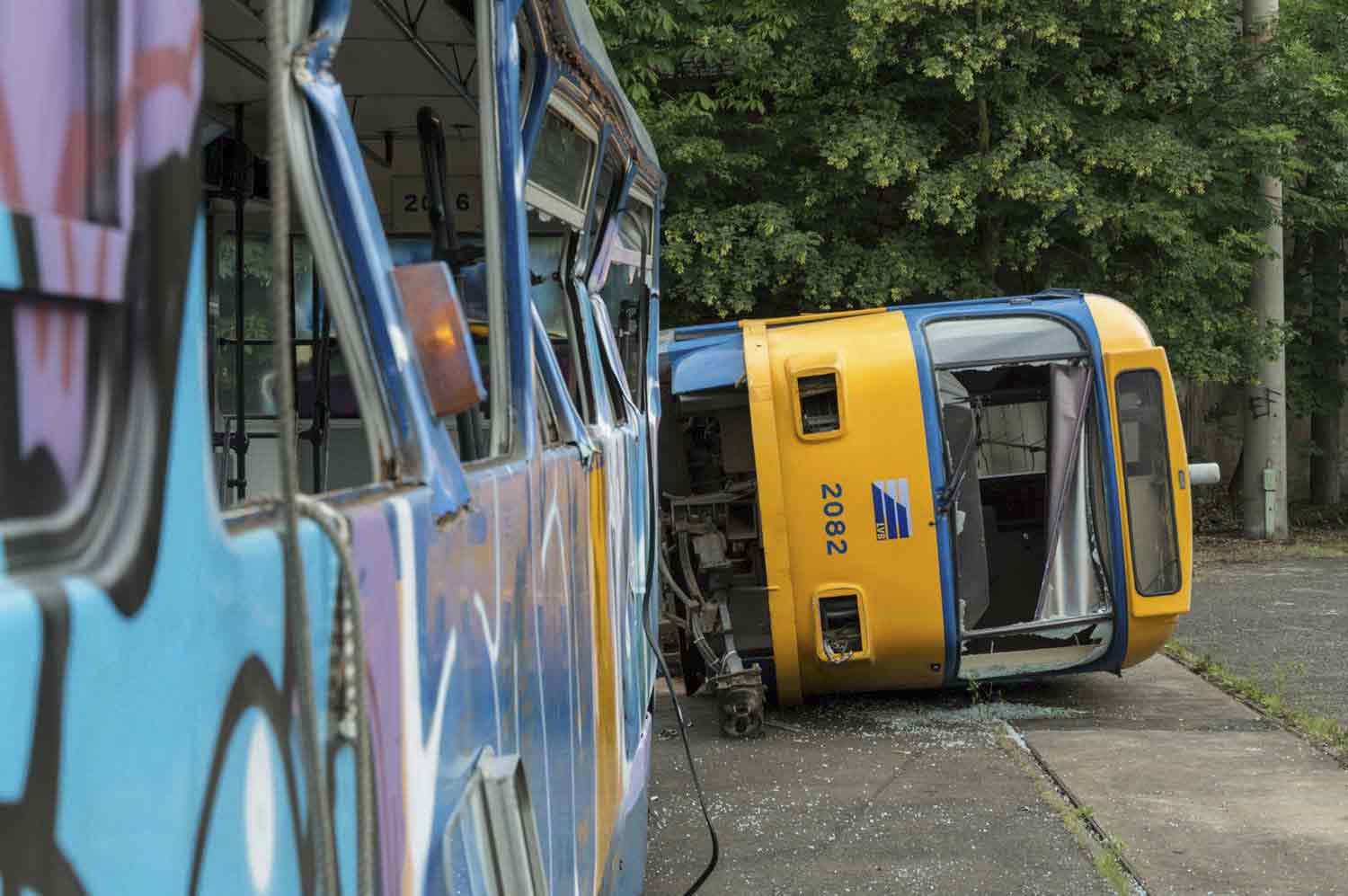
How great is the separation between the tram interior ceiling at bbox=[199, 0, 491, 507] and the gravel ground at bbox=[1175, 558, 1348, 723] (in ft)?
17.8

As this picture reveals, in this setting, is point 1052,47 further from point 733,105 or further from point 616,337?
point 616,337

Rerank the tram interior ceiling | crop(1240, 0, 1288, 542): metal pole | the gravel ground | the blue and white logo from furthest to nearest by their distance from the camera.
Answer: crop(1240, 0, 1288, 542): metal pole → the gravel ground → the blue and white logo → the tram interior ceiling

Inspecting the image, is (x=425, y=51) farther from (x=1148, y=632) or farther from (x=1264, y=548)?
(x=1264, y=548)

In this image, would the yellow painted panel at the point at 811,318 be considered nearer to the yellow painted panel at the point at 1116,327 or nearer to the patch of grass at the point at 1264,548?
the yellow painted panel at the point at 1116,327

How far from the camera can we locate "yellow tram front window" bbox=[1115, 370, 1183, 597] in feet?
27.8

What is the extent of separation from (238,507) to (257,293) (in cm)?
516

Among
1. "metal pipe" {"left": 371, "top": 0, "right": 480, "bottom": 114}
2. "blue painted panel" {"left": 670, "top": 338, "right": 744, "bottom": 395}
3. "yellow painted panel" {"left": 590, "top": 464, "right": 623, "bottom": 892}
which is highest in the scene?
"metal pipe" {"left": 371, "top": 0, "right": 480, "bottom": 114}

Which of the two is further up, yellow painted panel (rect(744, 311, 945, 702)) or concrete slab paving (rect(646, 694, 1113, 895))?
yellow painted panel (rect(744, 311, 945, 702))

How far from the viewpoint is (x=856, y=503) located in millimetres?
8391

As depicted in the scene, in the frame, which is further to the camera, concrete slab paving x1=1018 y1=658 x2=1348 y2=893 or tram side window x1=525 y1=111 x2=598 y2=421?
concrete slab paving x1=1018 y1=658 x2=1348 y2=893

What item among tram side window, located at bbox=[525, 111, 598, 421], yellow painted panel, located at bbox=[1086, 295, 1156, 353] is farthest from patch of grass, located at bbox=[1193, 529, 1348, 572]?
tram side window, located at bbox=[525, 111, 598, 421]

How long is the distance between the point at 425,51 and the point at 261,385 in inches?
95.6

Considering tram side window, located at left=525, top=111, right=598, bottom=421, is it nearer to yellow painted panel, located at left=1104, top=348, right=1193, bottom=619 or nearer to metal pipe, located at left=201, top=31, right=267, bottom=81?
metal pipe, located at left=201, top=31, right=267, bottom=81

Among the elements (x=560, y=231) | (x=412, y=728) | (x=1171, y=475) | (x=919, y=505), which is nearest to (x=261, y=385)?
(x=560, y=231)
